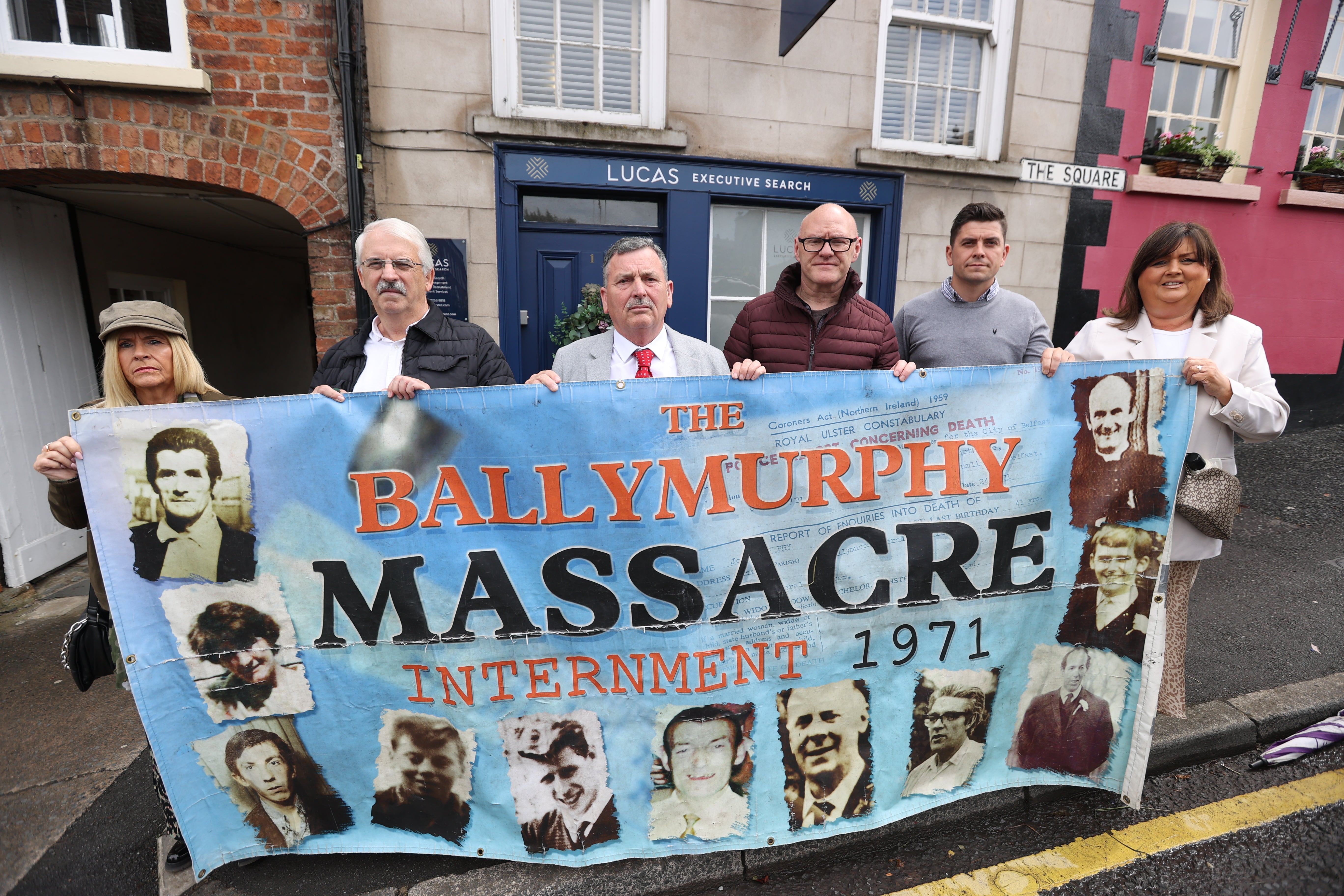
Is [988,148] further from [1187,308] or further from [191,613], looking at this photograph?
[191,613]

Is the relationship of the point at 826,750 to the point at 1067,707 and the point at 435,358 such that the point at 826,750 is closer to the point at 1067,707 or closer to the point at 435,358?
the point at 1067,707

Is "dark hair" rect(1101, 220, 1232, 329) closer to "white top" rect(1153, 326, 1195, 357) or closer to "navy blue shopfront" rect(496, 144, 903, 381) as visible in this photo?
"white top" rect(1153, 326, 1195, 357)

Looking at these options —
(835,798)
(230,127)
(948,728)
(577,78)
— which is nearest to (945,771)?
(948,728)

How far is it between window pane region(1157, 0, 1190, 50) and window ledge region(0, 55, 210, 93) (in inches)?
324

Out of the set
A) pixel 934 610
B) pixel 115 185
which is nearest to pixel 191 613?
pixel 934 610

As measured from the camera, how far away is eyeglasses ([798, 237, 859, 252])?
8.00ft

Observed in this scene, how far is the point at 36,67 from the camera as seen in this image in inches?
147

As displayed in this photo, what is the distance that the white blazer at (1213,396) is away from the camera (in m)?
2.33

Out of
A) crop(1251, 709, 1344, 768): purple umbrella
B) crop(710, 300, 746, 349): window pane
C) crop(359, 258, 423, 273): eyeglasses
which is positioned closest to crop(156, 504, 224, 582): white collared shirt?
crop(359, 258, 423, 273): eyeglasses

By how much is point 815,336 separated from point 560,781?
189cm

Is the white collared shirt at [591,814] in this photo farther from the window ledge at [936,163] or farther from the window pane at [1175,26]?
the window pane at [1175,26]

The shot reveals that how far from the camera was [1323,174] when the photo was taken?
684 centimetres

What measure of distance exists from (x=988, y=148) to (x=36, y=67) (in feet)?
22.7

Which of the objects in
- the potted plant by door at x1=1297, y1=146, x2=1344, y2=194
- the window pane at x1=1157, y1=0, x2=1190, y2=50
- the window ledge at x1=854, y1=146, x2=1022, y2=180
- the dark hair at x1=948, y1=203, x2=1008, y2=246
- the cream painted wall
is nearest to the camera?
the dark hair at x1=948, y1=203, x2=1008, y2=246
